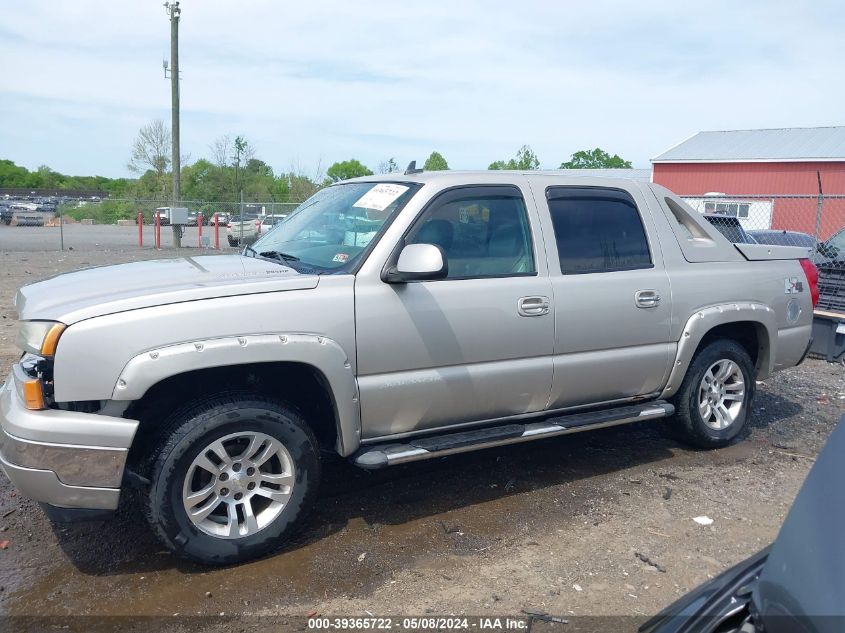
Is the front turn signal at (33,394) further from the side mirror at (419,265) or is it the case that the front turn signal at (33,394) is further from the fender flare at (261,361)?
the side mirror at (419,265)

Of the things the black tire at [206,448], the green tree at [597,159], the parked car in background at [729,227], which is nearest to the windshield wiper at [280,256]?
the black tire at [206,448]

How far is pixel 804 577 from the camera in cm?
158

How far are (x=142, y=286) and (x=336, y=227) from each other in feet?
4.12

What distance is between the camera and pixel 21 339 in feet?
11.8

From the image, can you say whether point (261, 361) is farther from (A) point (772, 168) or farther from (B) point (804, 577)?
(A) point (772, 168)

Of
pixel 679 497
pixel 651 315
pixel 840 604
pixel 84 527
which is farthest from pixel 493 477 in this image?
pixel 840 604

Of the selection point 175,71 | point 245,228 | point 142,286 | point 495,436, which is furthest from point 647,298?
point 175,71

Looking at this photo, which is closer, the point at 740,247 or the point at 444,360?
the point at 444,360

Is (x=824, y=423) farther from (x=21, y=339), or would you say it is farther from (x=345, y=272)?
(x=21, y=339)

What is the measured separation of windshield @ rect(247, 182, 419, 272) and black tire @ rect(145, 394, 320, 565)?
0.89 m

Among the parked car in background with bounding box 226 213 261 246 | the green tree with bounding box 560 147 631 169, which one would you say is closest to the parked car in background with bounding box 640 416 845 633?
the parked car in background with bounding box 226 213 261 246

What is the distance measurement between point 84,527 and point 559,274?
10.0 feet

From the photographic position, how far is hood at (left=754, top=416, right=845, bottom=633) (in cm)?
150

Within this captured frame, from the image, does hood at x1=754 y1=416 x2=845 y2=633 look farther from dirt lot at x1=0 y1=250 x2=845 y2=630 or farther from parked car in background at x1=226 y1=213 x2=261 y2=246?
parked car in background at x1=226 y1=213 x2=261 y2=246
